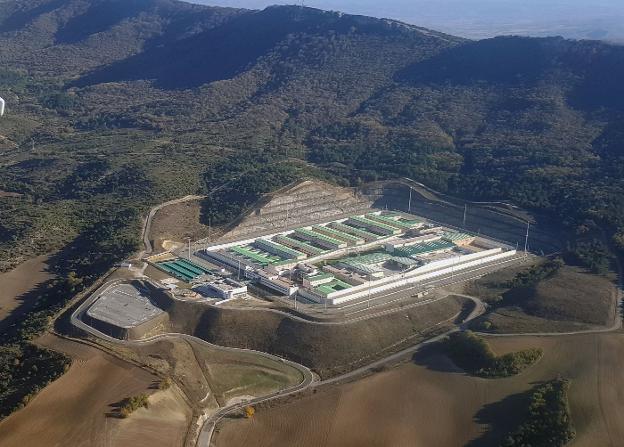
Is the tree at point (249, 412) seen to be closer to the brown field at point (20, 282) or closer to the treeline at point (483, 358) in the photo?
the treeline at point (483, 358)

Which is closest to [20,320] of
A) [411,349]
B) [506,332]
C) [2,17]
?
[411,349]

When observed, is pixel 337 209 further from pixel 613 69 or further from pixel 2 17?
pixel 2 17

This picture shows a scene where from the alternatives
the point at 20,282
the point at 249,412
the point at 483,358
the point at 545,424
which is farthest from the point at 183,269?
the point at 545,424

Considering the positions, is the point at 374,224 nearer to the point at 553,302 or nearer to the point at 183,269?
the point at 183,269

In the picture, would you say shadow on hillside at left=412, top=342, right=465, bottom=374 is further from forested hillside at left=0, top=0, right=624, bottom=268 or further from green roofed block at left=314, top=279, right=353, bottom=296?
forested hillside at left=0, top=0, right=624, bottom=268

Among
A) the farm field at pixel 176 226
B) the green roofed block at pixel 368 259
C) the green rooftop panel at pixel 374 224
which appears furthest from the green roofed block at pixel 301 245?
the green rooftop panel at pixel 374 224
